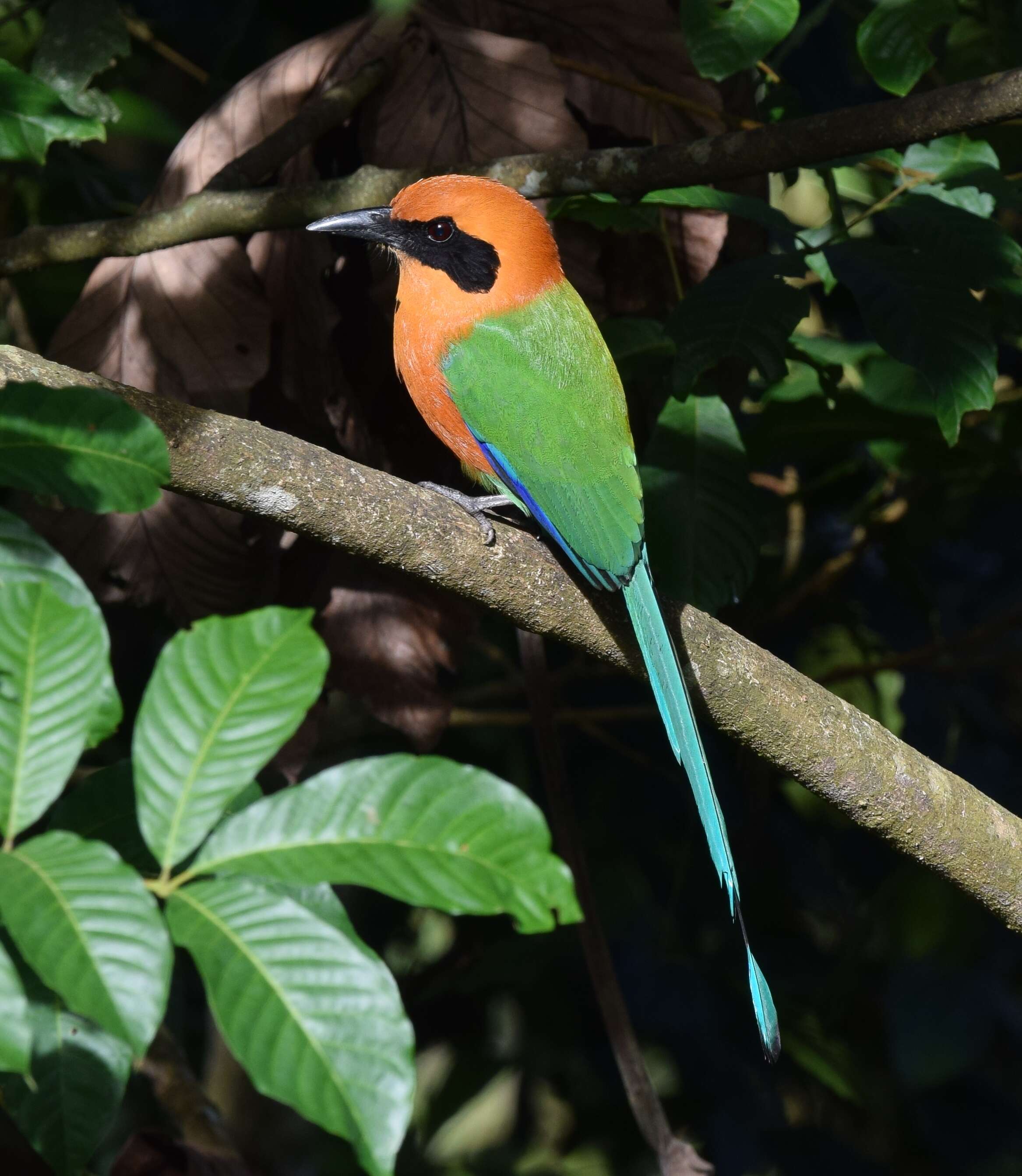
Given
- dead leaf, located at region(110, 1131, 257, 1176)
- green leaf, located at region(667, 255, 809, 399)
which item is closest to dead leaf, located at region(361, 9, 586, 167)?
green leaf, located at region(667, 255, 809, 399)

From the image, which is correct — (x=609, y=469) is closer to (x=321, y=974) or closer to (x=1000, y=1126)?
(x=321, y=974)

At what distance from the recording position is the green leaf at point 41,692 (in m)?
0.91

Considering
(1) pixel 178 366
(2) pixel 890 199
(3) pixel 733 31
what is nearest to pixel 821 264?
(2) pixel 890 199

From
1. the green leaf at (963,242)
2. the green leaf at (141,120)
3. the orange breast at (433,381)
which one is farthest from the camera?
the green leaf at (141,120)

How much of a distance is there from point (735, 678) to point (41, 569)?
1127 millimetres

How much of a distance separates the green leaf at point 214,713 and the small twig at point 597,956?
1.30m

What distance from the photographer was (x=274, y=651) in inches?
38.4

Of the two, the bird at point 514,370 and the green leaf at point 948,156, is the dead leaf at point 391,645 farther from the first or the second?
the green leaf at point 948,156

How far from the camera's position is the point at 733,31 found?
6.77 feet

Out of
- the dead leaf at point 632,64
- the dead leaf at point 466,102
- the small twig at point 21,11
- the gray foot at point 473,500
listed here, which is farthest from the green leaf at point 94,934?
the small twig at point 21,11

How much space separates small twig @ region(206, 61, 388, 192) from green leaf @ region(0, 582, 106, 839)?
1.47m

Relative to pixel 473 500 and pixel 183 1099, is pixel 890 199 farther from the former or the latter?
pixel 183 1099

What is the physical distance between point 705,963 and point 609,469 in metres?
1.52

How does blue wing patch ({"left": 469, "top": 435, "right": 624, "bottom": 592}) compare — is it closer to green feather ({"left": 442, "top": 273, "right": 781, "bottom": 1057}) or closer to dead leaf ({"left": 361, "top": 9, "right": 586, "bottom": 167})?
green feather ({"left": 442, "top": 273, "right": 781, "bottom": 1057})
